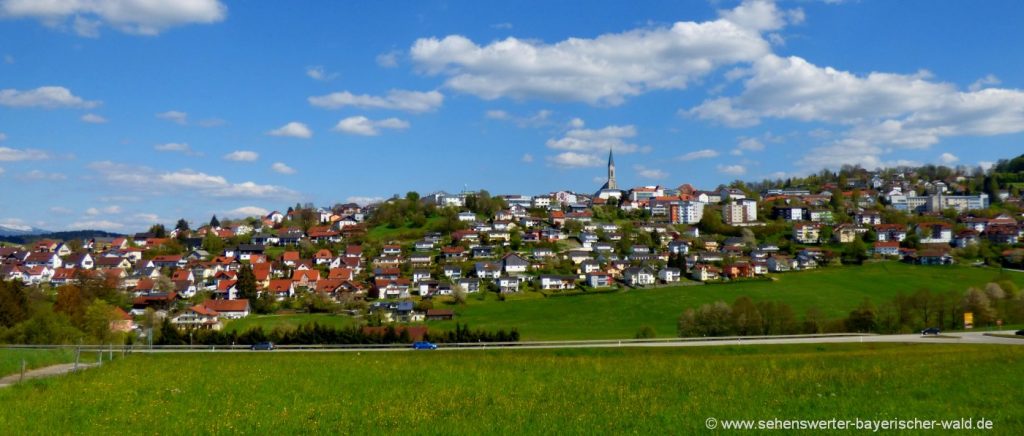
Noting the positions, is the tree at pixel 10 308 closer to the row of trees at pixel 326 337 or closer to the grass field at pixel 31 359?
the row of trees at pixel 326 337

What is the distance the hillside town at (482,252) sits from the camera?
97.2 meters

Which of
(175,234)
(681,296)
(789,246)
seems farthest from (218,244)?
(789,246)

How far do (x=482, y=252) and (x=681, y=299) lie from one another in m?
46.7

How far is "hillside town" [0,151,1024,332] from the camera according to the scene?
97.2 metres

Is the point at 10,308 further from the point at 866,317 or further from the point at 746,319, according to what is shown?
the point at 866,317

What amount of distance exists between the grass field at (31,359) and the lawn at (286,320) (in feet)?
127

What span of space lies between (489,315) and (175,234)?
111802mm

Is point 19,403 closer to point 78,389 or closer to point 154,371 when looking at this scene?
point 78,389

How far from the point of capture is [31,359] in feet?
94.0

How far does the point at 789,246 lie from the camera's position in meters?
134

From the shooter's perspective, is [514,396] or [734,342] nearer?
[514,396]

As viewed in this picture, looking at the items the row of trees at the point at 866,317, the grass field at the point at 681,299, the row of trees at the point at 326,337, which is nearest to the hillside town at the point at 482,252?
the grass field at the point at 681,299

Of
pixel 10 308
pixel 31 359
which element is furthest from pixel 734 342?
pixel 10 308

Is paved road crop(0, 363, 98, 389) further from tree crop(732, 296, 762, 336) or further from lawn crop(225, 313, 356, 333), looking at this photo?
tree crop(732, 296, 762, 336)
